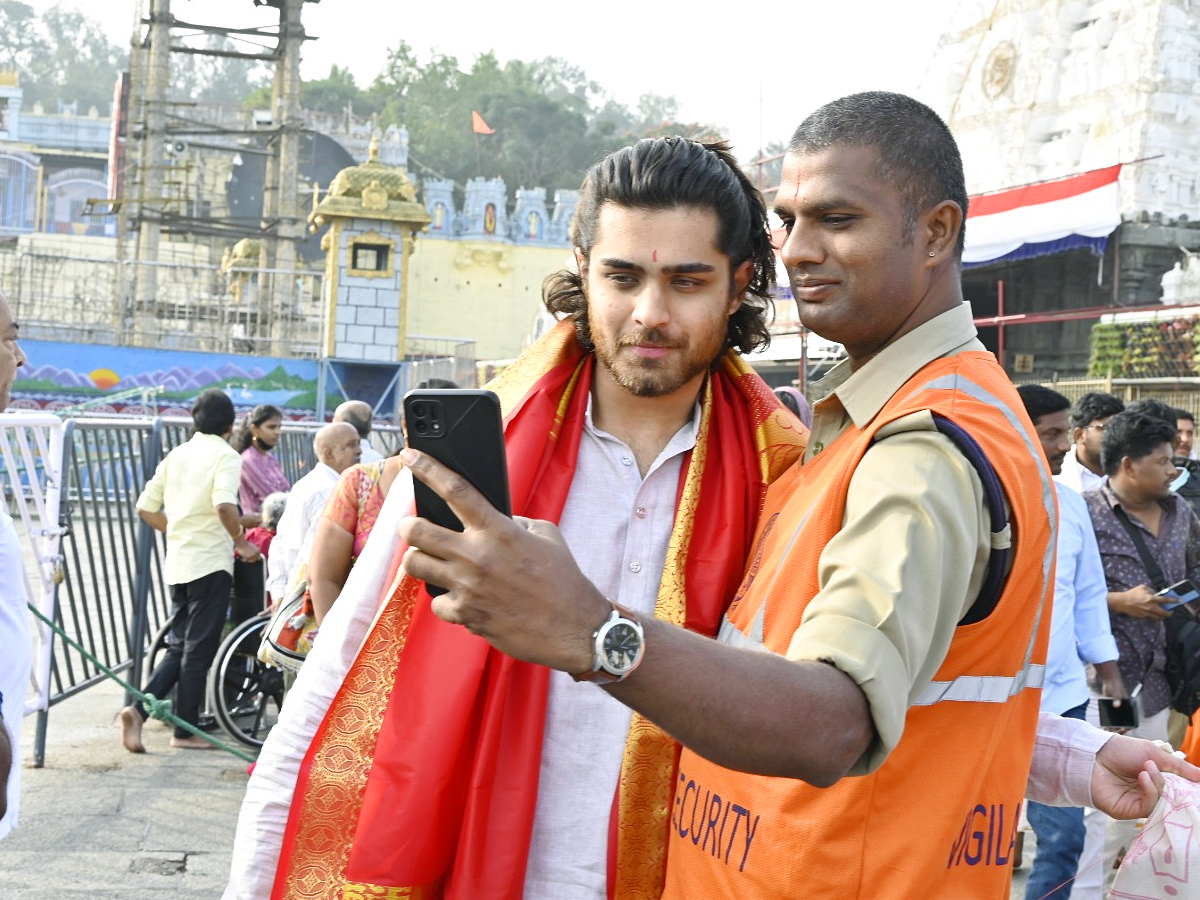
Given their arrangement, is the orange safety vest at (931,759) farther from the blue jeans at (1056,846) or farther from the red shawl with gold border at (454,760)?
the blue jeans at (1056,846)

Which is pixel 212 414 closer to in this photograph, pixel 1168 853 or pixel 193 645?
pixel 193 645

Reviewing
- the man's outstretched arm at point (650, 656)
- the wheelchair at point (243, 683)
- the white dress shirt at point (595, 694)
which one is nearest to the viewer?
the man's outstretched arm at point (650, 656)

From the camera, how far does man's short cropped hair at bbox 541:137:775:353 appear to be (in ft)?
6.97

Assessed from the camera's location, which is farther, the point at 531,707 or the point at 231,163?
the point at 231,163

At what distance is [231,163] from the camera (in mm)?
45562

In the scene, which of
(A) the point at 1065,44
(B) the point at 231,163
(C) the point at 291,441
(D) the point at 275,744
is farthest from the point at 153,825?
(B) the point at 231,163

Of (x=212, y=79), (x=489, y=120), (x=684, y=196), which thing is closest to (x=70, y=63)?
(x=212, y=79)

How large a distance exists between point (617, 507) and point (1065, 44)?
27733mm

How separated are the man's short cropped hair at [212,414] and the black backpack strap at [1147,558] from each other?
4.51m

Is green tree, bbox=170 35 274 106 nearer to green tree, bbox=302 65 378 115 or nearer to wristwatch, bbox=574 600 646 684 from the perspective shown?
green tree, bbox=302 65 378 115

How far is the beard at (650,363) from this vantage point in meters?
2.06

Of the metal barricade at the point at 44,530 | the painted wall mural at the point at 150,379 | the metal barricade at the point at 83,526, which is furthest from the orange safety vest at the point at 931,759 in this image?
the painted wall mural at the point at 150,379

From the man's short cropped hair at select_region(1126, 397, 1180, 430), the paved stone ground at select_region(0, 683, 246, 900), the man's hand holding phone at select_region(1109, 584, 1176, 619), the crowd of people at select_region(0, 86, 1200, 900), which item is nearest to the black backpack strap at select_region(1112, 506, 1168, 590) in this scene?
the man's hand holding phone at select_region(1109, 584, 1176, 619)

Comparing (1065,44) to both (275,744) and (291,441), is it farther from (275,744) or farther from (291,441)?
(275,744)
